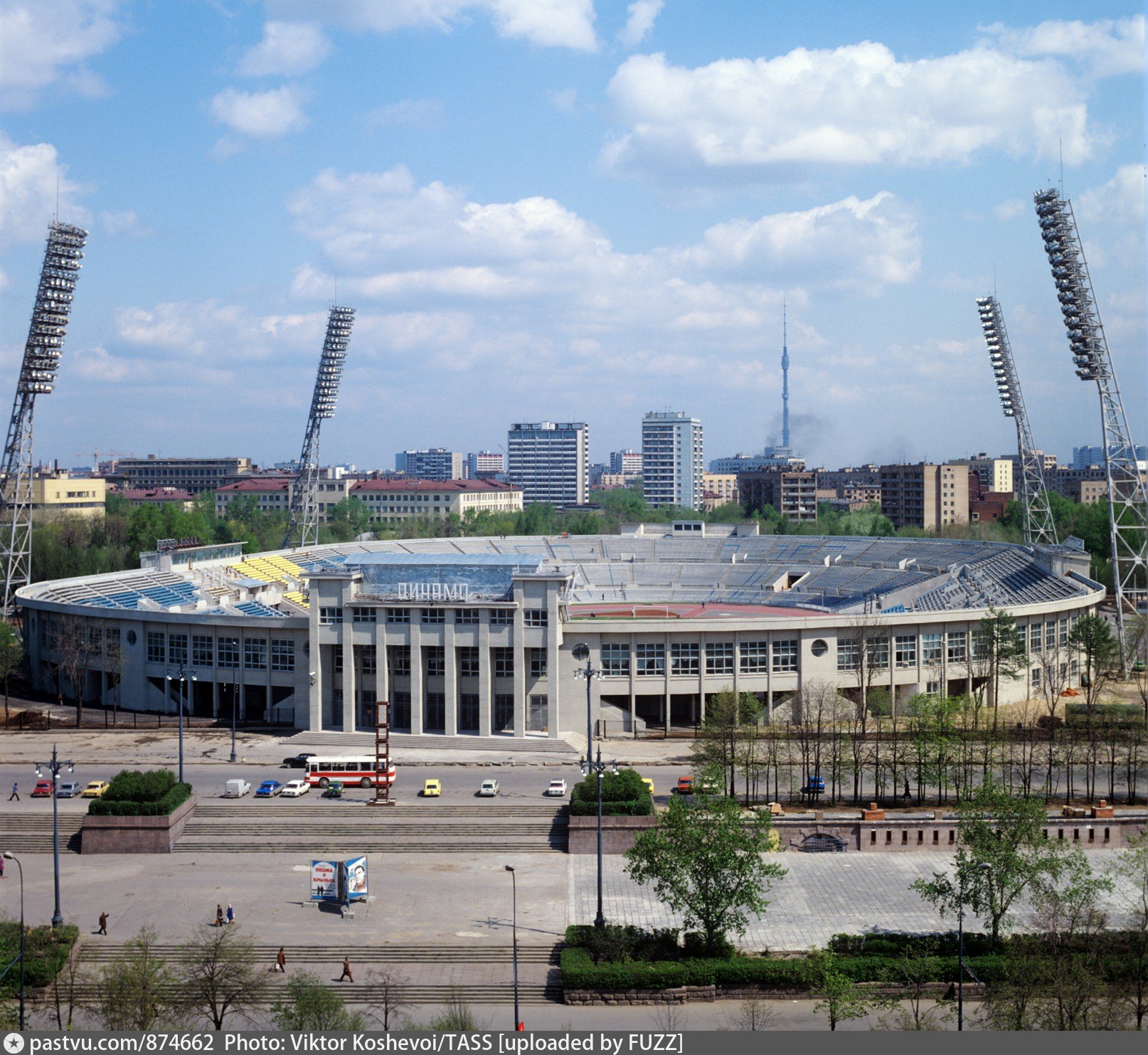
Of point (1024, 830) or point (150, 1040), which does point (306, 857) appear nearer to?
point (150, 1040)

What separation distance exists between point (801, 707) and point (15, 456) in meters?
78.0

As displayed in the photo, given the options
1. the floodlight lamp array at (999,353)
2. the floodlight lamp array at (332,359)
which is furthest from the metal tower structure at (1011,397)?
the floodlight lamp array at (332,359)

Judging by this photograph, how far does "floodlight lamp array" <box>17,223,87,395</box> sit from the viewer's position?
364 feet

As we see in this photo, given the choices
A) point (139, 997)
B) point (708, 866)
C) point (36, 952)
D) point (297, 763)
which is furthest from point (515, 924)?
point (297, 763)

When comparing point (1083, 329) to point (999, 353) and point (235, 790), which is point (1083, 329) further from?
point (235, 790)

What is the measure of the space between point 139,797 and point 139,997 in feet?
78.9

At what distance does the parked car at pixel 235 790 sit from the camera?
63656 millimetres

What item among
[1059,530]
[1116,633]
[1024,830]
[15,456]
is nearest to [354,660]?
[1024,830]

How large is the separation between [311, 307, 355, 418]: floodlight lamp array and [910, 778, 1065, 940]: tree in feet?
349

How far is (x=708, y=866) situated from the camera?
44.8 m

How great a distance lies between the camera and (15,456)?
389 ft

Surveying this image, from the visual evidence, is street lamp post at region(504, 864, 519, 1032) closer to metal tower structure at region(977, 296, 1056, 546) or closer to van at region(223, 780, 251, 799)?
van at region(223, 780, 251, 799)

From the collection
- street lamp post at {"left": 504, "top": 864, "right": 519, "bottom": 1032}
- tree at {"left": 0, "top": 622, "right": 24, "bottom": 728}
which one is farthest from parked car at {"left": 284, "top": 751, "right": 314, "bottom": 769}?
tree at {"left": 0, "top": 622, "right": 24, "bottom": 728}

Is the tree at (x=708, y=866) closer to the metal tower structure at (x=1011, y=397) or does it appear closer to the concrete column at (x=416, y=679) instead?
the concrete column at (x=416, y=679)
